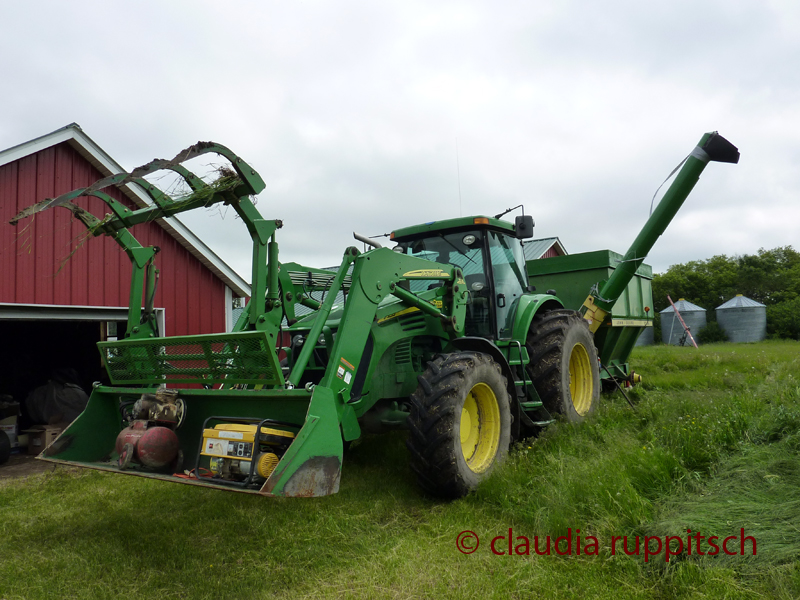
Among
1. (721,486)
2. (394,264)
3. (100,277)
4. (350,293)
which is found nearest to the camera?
(721,486)

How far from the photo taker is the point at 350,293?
4.16 m

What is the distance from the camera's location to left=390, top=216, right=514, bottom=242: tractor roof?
19.3 feet

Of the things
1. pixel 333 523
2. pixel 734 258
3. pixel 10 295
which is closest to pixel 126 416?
pixel 333 523

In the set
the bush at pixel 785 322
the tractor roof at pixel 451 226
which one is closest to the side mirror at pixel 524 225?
the tractor roof at pixel 451 226

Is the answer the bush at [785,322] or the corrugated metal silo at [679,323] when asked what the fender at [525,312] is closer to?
the corrugated metal silo at [679,323]

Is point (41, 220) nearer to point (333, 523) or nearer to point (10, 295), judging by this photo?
point (10, 295)

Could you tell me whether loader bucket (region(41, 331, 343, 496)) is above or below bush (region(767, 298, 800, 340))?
below

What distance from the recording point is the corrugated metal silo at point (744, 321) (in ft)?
98.7

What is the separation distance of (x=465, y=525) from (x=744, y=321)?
3178 centimetres

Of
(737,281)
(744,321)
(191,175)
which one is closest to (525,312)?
(191,175)

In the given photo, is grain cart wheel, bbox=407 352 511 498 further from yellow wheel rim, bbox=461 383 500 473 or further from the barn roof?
the barn roof

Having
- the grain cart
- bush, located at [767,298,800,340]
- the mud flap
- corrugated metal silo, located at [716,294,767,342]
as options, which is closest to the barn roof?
the grain cart

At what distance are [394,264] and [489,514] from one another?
6.63 ft

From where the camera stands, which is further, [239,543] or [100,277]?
[100,277]
